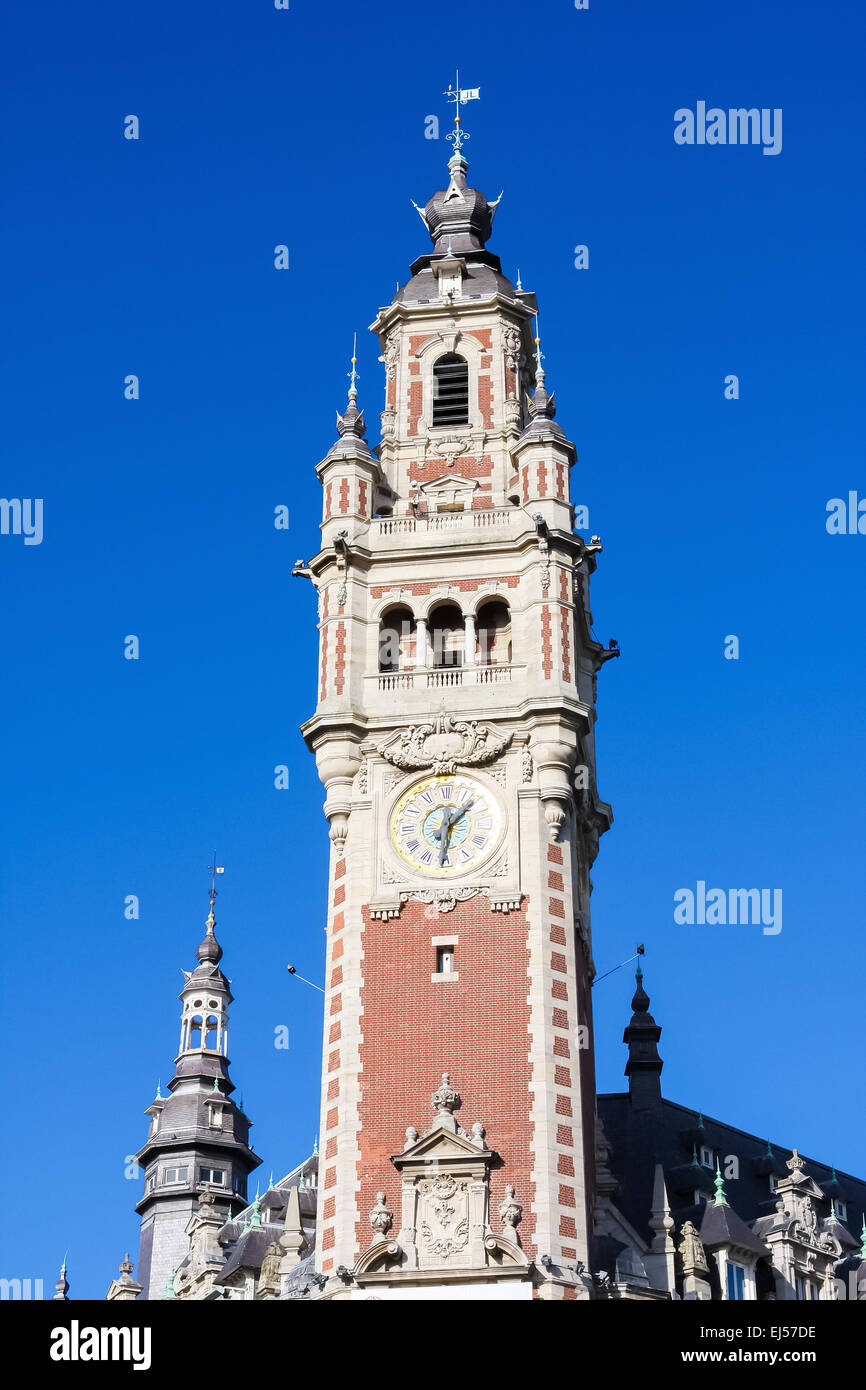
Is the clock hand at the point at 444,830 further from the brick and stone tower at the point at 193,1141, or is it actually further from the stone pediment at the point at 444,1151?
the brick and stone tower at the point at 193,1141

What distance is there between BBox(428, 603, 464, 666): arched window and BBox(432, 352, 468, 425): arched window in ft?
22.4

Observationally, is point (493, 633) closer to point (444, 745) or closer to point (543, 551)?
point (543, 551)

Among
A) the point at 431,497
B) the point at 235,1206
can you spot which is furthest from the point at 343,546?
the point at 235,1206

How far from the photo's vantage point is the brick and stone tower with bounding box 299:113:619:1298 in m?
50.5

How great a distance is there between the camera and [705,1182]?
64688mm

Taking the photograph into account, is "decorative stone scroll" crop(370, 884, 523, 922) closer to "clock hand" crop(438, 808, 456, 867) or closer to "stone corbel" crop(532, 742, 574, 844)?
"clock hand" crop(438, 808, 456, 867)

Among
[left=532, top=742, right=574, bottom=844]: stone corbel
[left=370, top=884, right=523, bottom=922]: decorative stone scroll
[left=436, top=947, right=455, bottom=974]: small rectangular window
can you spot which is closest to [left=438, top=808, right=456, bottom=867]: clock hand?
[left=370, top=884, right=523, bottom=922]: decorative stone scroll

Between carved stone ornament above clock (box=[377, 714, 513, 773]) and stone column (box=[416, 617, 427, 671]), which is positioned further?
stone column (box=[416, 617, 427, 671])

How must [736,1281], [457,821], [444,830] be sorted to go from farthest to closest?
[736,1281]
[457,821]
[444,830]

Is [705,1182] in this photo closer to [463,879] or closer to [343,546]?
[463,879]

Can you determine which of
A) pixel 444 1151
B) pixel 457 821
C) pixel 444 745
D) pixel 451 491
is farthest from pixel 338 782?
pixel 444 1151

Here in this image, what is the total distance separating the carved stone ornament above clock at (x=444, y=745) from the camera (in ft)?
183

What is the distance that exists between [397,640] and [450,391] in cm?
908

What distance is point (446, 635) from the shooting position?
59.1 meters
